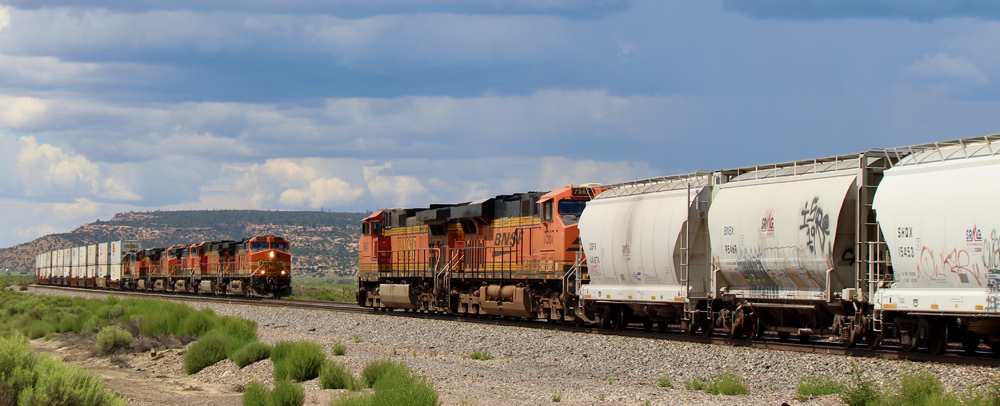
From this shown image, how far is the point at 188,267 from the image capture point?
2426 inches

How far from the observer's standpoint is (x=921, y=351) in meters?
15.3

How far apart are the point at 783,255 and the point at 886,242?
86.1 inches

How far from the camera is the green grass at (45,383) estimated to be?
10.6 m

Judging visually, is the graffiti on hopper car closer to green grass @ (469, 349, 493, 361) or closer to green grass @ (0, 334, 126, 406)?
green grass @ (469, 349, 493, 361)

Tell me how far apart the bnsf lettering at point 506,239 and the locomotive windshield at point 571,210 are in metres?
2.17

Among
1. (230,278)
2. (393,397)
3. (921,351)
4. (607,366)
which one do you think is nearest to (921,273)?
(921,351)

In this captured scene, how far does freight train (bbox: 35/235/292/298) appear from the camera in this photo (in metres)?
50.9

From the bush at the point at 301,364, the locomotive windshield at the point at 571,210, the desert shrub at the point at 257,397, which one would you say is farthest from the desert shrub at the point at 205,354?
the locomotive windshield at the point at 571,210

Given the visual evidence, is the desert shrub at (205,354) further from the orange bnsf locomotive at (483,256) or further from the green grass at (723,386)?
the green grass at (723,386)

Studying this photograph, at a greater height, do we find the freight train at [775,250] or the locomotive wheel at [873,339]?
the freight train at [775,250]

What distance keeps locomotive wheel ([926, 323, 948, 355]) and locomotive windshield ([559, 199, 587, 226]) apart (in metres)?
10.9

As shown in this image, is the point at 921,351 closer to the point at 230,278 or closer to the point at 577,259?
the point at 577,259

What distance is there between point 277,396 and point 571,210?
13236 mm

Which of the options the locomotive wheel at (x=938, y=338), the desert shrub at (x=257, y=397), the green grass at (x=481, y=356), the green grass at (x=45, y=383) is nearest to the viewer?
the green grass at (x=45, y=383)
